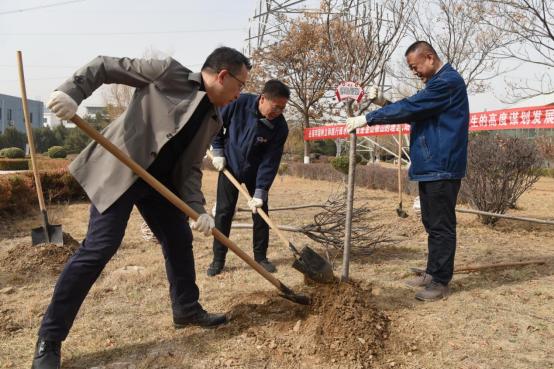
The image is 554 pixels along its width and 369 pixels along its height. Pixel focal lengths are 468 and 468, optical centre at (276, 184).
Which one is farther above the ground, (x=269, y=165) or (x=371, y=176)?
(x=269, y=165)

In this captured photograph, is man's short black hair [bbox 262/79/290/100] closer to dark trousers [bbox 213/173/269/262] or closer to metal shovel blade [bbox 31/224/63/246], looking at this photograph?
dark trousers [bbox 213/173/269/262]

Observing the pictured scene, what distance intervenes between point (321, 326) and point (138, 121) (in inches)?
59.8

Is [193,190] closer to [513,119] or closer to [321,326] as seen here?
[321,326]

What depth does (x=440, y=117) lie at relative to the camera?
10.6 feet

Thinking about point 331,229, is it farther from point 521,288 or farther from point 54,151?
point 54,151

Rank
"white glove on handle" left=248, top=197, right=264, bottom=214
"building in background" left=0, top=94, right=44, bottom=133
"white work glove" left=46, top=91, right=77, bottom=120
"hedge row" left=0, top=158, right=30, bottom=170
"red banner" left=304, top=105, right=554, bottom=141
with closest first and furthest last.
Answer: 1. "white work glove" left=46, top=91, right=77, bottom=120
2. "white glove on handle" left=248, top=197, right=264, bottom=214
3. "red banner" left=304, top=105, right=554, bottom=141
4. "hedge row" left=0, top=158, right=30, bottom=170
5. "building in background" left=0, top=94, right=44, bottom=133

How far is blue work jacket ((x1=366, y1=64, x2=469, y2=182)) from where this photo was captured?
3.16 m

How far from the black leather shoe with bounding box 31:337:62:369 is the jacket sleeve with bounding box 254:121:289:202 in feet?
6.81

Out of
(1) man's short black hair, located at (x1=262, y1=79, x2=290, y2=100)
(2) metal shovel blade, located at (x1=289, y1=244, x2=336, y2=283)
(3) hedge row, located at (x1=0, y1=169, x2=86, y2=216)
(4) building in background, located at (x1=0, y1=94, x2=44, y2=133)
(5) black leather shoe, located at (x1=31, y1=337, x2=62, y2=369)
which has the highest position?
(4) building in background, located at (x1=0, y1=94, x2=44, y2=133)

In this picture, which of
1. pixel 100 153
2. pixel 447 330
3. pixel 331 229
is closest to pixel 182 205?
pixel 100 153

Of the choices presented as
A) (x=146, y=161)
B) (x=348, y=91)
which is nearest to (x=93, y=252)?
(x=146, y=161)

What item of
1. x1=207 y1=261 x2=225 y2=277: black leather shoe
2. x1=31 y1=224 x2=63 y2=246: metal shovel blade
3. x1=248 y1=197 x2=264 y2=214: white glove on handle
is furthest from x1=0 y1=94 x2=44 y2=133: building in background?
x1=248 y1=197 x2=264 y2=214: white glove on handle

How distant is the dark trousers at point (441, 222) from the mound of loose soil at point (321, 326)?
617mm

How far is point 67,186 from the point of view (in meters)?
8.86
